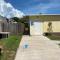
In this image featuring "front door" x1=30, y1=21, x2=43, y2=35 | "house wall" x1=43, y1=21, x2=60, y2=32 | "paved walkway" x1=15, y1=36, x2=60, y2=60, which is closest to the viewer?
"paved walkway" x1=15, y1=36, x2=60, y2=60

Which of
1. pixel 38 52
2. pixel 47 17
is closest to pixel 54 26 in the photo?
pixel 47 17

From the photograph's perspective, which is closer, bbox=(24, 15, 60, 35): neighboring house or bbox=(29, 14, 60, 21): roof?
bbox=(24, 15, 60, 35): neighboring house

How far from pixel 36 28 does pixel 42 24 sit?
41.6 inches

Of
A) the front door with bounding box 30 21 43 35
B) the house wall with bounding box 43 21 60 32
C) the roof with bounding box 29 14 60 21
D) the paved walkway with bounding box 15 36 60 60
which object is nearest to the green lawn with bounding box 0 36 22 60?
the paved walkway with bounding box 15 36 60 60

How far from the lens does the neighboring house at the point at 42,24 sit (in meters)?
34.9

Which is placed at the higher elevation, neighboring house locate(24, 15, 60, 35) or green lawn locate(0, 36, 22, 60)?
neighboring house locate(24, 15, 60, 35)

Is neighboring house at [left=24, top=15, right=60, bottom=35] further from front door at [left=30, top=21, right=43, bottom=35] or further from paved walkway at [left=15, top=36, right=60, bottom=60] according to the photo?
paved walkway at [left=15, top=36, right=60, bottom=60]

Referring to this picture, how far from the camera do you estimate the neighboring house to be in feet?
114

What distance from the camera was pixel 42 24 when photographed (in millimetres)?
35094

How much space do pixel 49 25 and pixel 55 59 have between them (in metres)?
24.1

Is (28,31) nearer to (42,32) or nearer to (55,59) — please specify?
(42,32)

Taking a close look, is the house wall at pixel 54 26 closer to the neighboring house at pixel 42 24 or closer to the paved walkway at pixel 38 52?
the neighboring house at pixel 42 24

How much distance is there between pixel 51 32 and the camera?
35000 millimetres

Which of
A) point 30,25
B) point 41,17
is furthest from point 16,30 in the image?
point 41,17
